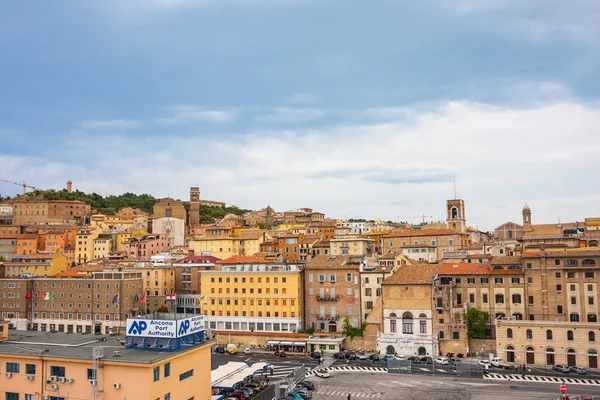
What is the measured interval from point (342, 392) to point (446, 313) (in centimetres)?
2117

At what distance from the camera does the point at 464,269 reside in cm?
7294

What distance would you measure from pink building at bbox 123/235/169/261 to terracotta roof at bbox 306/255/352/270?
186 ft

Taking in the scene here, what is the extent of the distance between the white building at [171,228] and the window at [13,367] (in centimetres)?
10640

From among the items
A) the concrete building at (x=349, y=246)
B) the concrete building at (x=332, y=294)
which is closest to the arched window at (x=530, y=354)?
the concrete building at (x=332, y=294)

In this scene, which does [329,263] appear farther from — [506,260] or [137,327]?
[137,327]

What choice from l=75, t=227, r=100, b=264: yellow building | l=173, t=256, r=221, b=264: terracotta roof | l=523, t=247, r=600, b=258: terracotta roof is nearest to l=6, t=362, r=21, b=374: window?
l=523, t=247, r=600, b=258: terracotta roof

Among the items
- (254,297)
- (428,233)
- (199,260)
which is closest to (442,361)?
(254,297)

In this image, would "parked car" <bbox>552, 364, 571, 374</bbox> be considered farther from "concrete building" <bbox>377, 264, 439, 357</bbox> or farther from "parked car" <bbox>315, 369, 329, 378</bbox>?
"parked car" <bbox>315, 369, 329, 378</bbox>

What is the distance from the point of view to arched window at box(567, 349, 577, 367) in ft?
200

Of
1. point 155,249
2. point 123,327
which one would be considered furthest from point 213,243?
point 123,327

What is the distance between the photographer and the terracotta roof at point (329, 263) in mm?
76869

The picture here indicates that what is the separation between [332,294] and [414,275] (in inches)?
494

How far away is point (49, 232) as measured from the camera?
429 ft

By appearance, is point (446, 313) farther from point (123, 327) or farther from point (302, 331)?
point (123, 327)
